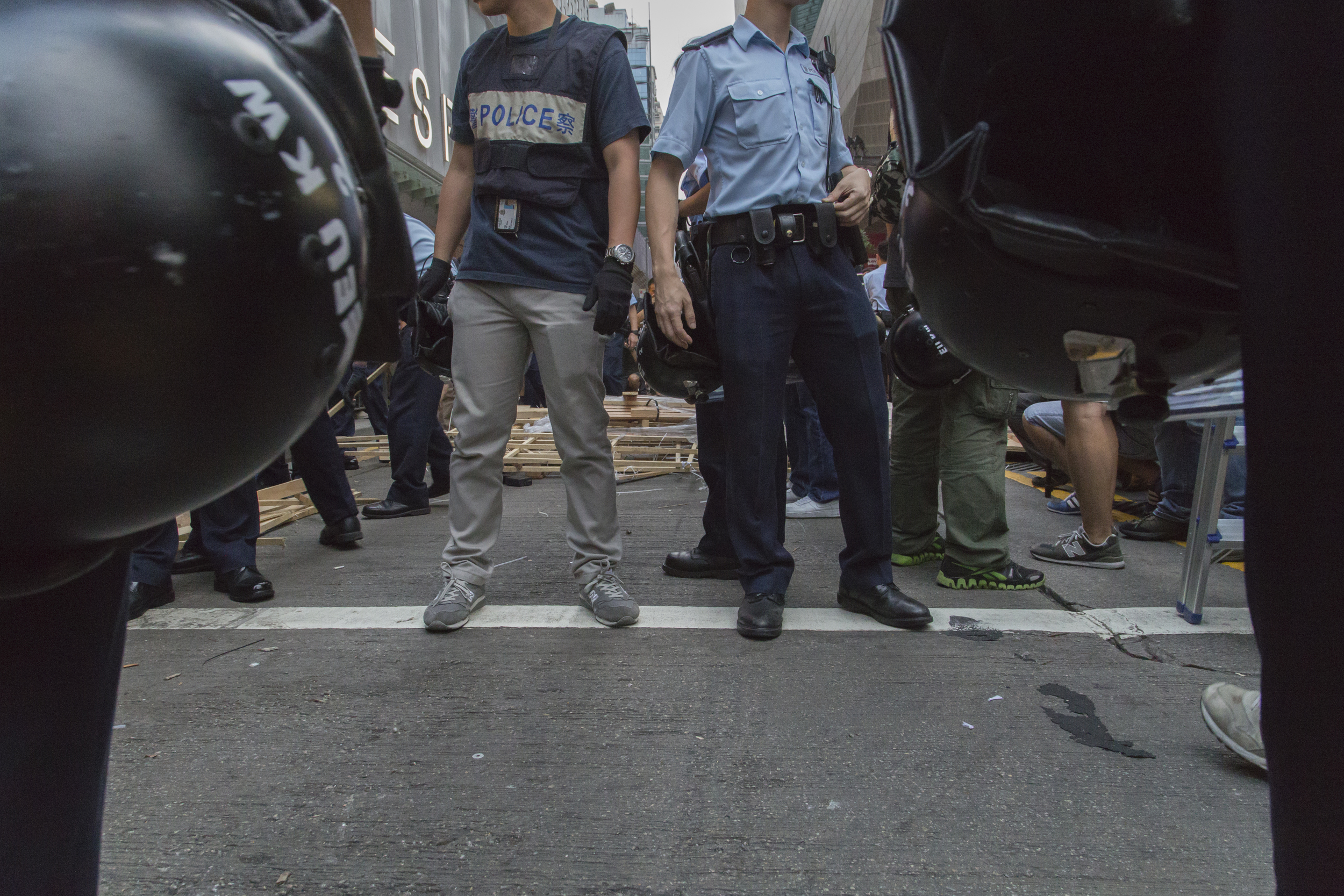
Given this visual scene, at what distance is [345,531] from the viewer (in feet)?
13.0

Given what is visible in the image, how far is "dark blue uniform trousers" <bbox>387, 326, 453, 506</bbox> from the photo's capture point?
482 cm

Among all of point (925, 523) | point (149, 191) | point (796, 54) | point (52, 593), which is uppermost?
point (796, 54)

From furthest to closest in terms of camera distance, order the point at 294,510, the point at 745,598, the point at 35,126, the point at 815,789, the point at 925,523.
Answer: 1. the point at 294,510
2. the point at 925,523
3. the point at 745,598
4. the point at 815,789
5. the point at 35,126

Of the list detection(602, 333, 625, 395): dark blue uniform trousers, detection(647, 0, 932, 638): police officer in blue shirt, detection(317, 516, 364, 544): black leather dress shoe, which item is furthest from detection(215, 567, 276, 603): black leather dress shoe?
detection(602, 333, 625, 395): dark blue uniform trousers

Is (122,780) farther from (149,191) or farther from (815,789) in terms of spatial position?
(149,191)

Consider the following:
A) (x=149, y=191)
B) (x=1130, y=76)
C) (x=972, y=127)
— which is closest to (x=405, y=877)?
(x=149, y=191)

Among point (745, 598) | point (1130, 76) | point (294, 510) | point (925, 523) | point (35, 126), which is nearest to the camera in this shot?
point (35, 126)

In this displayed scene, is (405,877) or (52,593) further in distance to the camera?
(405,877)

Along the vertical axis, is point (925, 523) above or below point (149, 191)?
below

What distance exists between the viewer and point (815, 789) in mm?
1678

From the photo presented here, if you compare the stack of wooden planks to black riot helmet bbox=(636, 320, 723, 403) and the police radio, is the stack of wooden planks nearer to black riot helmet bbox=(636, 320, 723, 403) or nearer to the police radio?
black riot helmet bbox=(636, 320, 723, 403)

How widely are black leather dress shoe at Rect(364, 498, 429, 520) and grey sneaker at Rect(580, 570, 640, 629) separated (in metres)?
2.37

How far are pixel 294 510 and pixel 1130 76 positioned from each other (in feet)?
15.6

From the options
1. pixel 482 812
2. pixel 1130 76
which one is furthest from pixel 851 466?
pixel 1130 76
